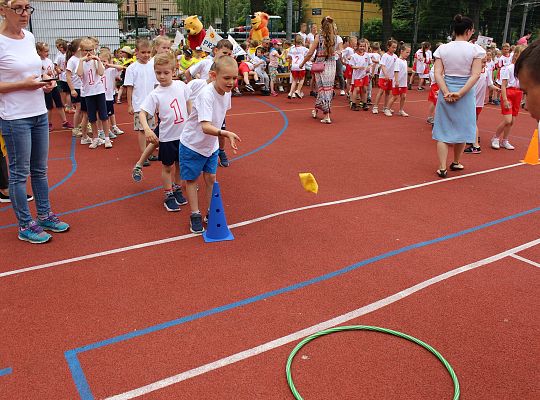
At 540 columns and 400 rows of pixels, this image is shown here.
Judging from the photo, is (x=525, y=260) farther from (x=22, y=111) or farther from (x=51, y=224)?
(x=22, y=111)

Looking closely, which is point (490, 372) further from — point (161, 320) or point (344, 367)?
point (161, 320)

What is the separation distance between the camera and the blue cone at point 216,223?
488cm

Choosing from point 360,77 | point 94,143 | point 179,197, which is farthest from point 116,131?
point 360,77


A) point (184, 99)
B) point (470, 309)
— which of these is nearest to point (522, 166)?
point (470, 309)

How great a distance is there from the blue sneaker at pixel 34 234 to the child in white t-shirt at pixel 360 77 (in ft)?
33.5

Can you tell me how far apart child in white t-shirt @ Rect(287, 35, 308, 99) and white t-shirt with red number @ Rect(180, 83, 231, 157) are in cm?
1127

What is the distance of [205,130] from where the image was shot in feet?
15.0

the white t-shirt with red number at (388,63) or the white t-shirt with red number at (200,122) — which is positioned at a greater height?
the white t-shirt with red number at (388,63)

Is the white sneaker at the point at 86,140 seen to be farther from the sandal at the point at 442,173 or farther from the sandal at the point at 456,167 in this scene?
the sandal at the point at 456,167

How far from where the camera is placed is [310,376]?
9.79 ft

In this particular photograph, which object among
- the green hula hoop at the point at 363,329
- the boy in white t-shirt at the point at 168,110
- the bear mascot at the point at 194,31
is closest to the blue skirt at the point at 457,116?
the boy in white t-shirt at the point at 168,110

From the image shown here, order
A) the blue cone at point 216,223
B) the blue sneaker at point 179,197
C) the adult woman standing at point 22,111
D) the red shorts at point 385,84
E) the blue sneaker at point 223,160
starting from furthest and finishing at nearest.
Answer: the red shorts at point 385,84
the blue sneaker at point 223,160
the blue sneaker at point 179,197
the blue cone at point 216,223
the adult woman standing at point 22,111

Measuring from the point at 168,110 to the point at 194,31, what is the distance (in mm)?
6199

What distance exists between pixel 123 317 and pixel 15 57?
250 cm
